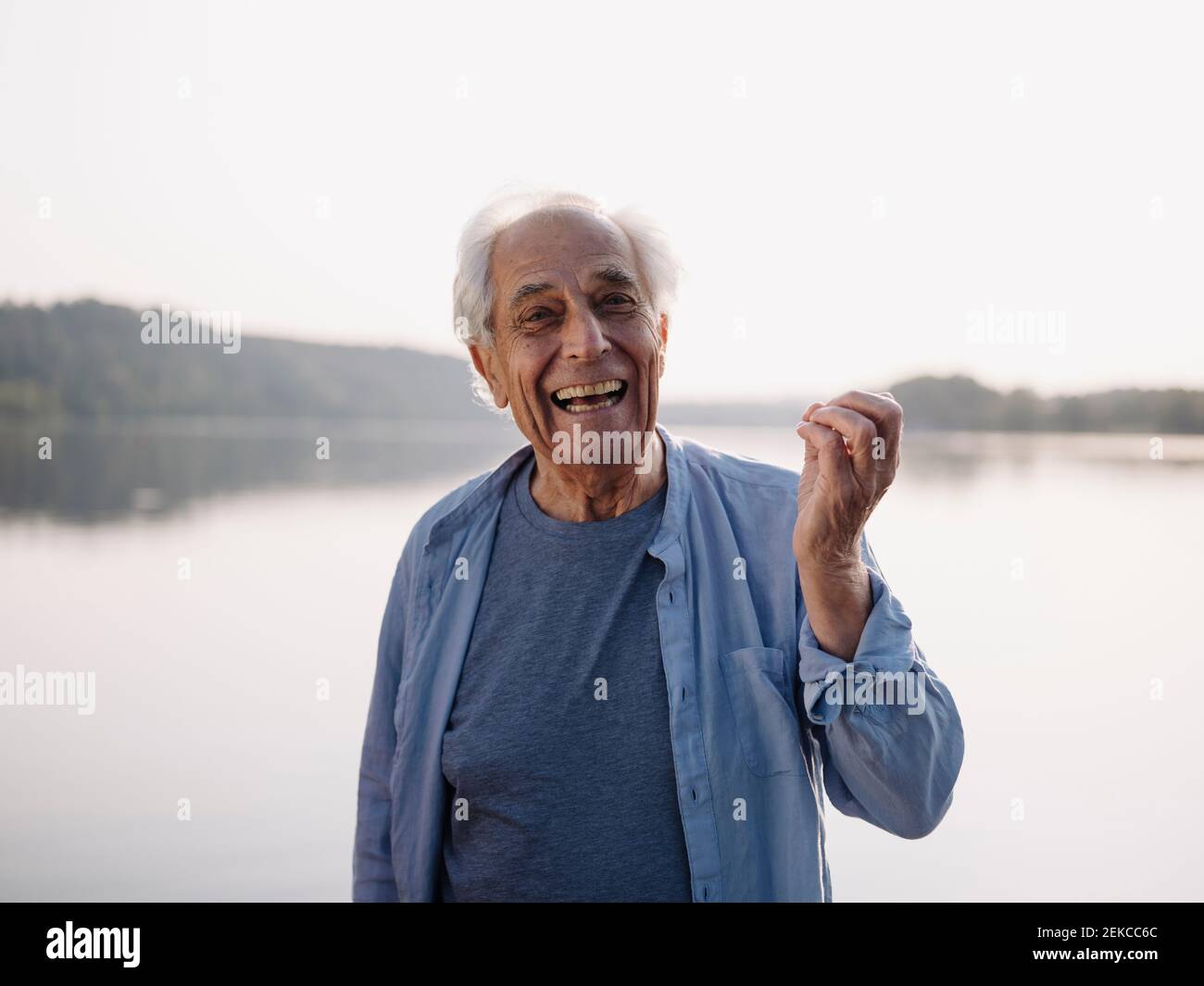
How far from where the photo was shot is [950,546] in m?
7.38

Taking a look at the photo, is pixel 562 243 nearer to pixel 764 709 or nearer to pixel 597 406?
pixel 597 406

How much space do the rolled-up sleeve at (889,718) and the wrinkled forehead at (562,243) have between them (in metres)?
0.70

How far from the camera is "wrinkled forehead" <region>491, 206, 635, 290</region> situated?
1.62m

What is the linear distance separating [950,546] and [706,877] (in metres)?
6.49

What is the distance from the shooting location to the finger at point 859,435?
1260 millimetres

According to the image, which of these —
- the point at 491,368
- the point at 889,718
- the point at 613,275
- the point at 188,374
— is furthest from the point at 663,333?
the point at 188,374

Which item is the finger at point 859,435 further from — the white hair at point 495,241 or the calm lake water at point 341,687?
the calm lake water at point 341,687

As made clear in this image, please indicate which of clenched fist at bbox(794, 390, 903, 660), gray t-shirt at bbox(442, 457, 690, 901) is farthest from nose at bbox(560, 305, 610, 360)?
clenched fist at bbox(794, 390, 903, 660)

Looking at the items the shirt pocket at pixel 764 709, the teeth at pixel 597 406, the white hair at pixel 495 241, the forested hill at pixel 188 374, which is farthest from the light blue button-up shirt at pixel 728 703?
the forested hill at pixel 188 374

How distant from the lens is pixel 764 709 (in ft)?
4.70

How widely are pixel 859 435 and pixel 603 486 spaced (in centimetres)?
51

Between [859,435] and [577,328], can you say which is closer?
[859,435]

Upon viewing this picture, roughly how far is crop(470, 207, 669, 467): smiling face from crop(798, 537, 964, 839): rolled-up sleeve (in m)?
0.52

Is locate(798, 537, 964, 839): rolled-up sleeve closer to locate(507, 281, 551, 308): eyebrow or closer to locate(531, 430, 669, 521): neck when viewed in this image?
locate(531, 430, 669, 521): neck
